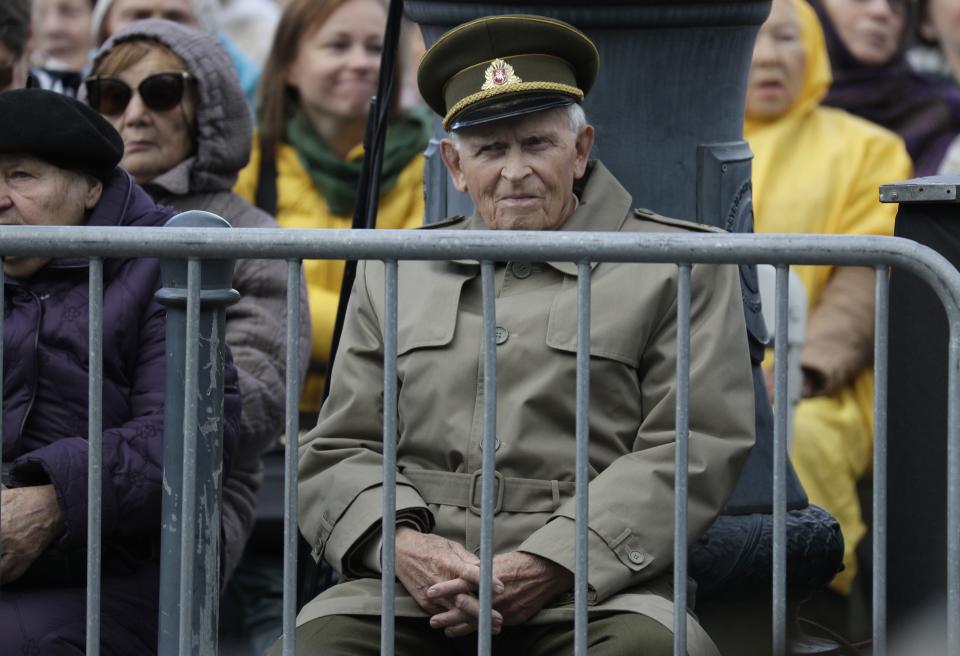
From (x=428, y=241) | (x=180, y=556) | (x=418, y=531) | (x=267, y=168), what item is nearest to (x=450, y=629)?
(x=418, y=531)

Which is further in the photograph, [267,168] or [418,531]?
[267,168]

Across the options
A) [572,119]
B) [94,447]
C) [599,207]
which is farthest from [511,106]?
[94,447]

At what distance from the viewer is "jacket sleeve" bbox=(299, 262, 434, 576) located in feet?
12.7

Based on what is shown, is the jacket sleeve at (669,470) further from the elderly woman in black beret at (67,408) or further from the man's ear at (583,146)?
the elderly woman in black beret at (67,408)

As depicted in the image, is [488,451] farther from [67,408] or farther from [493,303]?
[67,408]

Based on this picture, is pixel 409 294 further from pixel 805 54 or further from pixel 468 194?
pixel 805 54

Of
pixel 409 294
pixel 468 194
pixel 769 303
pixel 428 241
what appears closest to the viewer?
pixel 428 241

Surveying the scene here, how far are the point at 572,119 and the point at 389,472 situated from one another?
1.06 meters

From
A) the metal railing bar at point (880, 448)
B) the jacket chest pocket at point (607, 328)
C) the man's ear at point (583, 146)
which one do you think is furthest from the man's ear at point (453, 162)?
the metal railing bar at point (880, 448)

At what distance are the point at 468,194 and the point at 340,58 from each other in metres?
2.82

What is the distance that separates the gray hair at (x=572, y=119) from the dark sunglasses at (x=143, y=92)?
1.44 metres

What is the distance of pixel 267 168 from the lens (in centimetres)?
694

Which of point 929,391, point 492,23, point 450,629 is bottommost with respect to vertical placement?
point 450,629

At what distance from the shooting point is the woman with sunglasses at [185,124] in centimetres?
509
